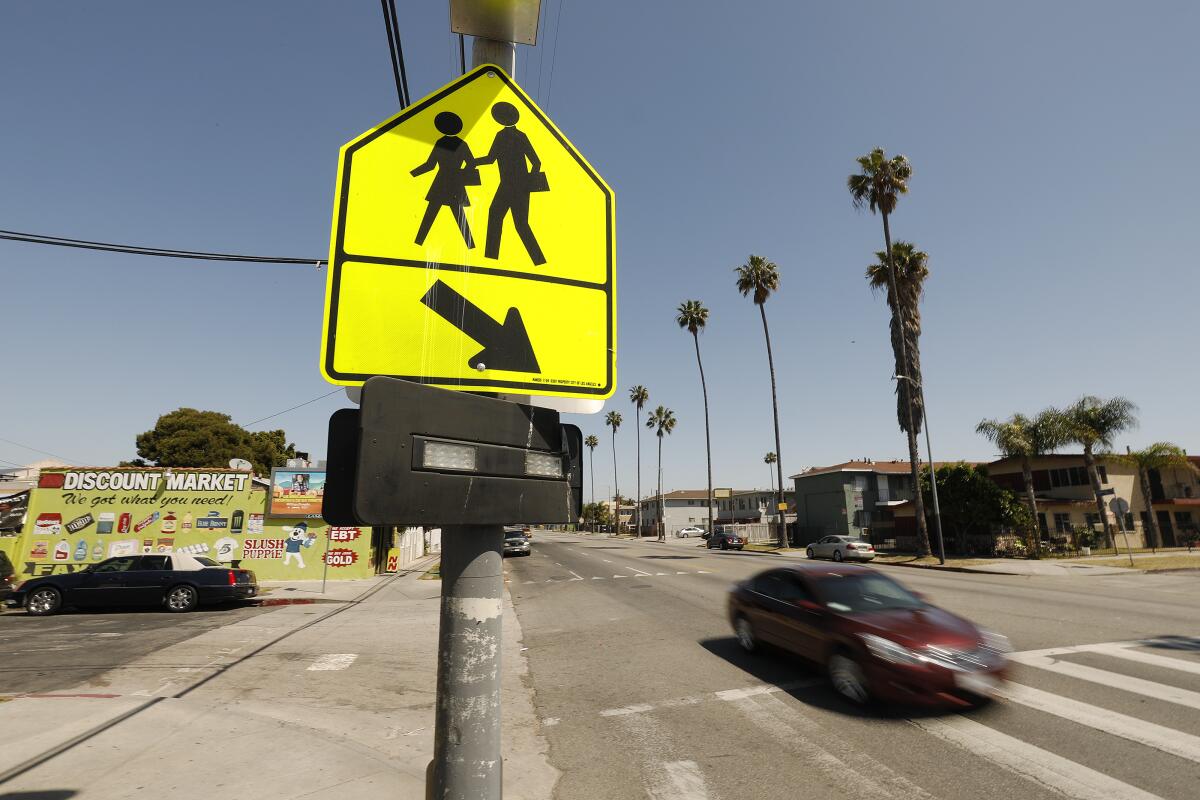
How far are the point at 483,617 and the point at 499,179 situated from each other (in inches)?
55.2

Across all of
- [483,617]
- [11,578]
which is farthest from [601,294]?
[11,578]

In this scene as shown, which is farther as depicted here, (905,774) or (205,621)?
(205,621)

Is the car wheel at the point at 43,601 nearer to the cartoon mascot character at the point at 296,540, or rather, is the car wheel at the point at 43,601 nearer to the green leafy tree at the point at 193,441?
the cartoon mascot character at the point at 296,540

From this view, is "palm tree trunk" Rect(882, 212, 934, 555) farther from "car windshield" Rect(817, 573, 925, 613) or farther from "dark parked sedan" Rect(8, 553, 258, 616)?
"dark parked sedan" Rect(8, 553, 258, 616)

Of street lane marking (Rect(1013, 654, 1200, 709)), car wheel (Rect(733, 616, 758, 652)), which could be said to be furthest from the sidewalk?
street lane marking (Rect(1013, 654, 1200, 709))

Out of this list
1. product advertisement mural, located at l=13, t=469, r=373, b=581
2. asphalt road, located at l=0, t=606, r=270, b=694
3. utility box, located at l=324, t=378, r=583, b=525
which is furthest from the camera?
product advertisement mural, located at l=13, t=469, r=373, b=581

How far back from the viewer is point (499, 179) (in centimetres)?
195

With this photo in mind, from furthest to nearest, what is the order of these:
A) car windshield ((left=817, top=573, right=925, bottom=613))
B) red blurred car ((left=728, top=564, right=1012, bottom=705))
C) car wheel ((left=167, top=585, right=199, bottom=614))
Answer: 1. car wheel ((left=167, top=585, right=199, bottom=614))
2. car windshield ((left=817, top=573, right=925, bottom=613))
3. red blurred car ((left=728, top=564, right=1012, bottom=705))

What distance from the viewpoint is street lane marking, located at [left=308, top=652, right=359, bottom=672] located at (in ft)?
29.0

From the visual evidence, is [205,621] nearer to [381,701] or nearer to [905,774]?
[381,701]

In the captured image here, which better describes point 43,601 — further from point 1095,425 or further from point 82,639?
point 1095,425

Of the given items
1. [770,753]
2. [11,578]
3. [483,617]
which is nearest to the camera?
[483,617]

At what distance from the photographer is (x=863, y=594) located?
7.71 meters

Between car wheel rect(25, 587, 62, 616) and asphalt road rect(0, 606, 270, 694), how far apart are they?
25 cm
